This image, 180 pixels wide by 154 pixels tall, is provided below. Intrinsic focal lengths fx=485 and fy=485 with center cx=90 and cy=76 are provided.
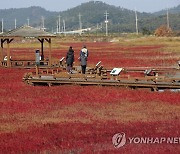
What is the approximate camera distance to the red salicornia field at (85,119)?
1398 centimetres

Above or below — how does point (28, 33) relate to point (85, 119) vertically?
above

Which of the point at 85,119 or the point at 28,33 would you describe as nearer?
the point at 85,119

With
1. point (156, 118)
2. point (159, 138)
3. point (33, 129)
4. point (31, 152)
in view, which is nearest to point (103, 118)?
point (156, 118)

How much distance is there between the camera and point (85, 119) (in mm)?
18656

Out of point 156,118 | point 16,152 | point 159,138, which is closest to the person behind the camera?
point 16,152

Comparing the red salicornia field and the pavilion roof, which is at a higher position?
the pavilion roof

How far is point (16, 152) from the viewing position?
13.5 meters

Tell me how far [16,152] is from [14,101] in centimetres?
1044

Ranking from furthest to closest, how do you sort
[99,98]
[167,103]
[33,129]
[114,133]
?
[99,98], [167,103], [33,129], [114,133]

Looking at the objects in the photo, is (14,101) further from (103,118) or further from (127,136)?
(127,136)

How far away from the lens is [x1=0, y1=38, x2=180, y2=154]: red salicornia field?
45.9 feet

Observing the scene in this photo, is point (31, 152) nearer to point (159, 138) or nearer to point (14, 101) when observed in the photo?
point (159, 138)

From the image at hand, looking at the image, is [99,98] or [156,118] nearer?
[156,118]

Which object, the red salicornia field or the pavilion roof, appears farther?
the pavilion roof
